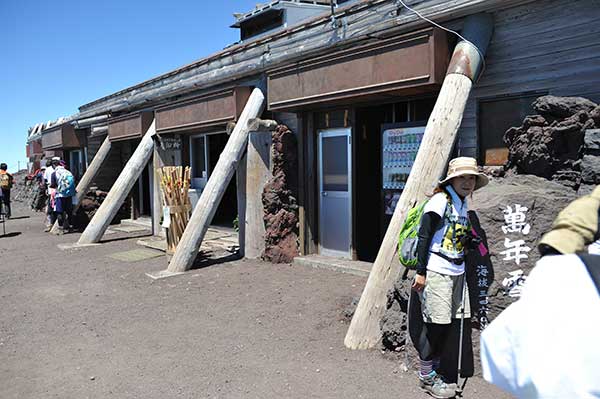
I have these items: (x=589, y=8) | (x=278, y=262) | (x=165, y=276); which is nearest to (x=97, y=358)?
(x=165, y=276)

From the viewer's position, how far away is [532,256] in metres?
3.90

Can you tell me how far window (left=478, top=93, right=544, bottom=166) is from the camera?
5.73 m

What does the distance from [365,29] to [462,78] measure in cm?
204

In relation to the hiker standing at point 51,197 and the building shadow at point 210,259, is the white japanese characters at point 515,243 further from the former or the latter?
the hiker standing at point 51,197

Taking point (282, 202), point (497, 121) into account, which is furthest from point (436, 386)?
point (282, 202)

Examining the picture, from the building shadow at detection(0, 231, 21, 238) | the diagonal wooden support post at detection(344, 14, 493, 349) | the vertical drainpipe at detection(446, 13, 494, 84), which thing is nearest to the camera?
the diagonal wooden support post at detection(344, 14, 493, 349)

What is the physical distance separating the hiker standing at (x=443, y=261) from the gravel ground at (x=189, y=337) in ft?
1.21

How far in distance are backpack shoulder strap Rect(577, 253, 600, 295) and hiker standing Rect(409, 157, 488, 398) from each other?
2.22 meters

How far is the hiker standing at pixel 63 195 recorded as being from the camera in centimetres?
1273

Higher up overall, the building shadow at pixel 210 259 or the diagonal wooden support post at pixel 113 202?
the diagonal wooden support post at pixel 113 202

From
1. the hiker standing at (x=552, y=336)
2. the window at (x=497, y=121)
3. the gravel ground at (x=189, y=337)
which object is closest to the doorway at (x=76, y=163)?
the gravel ground at (x=189, y=337)

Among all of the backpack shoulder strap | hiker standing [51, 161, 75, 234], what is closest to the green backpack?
the backpack shoulder strap

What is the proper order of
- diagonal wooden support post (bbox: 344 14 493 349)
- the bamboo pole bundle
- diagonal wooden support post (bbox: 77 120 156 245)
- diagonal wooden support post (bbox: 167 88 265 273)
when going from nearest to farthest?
diagonal wooden support post (bbox: 344 14 493 349) < diagonal wooden support post (bbox: 167 88 265 273) < the bamboo pole bundle < diagonal wooden support post (bbox: 77 120 156 245)

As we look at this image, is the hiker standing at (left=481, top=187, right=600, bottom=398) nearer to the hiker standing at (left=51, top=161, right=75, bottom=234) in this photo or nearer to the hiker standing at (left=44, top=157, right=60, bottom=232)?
the hiker standing at (left=51, top=161, right=75, bottom=234)
